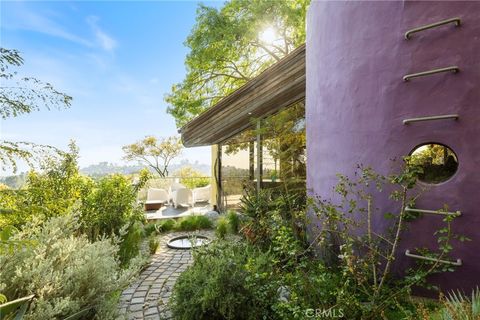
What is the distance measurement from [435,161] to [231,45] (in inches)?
421

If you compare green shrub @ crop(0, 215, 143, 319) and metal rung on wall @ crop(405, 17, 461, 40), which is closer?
green shrub @ crop(0, 215, 143, 319)

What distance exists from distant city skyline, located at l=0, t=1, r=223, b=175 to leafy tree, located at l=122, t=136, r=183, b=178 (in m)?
11.7

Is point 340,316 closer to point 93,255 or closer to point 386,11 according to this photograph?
point 93,255

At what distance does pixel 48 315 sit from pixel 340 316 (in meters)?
2.35

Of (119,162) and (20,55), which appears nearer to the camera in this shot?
(20,55)

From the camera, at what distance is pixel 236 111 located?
7.07m

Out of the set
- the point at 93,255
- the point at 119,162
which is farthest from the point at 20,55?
the point at 119,162

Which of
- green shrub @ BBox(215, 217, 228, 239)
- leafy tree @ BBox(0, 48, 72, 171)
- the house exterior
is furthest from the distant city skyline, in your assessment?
the house exterior

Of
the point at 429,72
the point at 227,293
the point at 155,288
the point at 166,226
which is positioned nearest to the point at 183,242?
the point at 166,226

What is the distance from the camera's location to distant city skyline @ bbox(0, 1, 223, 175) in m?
3.04

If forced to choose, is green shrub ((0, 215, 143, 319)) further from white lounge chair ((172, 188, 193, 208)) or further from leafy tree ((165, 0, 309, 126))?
leafy tree ((165, 0, 309, 126))

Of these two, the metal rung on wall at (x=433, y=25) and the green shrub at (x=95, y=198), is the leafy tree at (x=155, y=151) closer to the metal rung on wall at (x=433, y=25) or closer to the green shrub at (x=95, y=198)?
the green shrub at (x=95, y=198)

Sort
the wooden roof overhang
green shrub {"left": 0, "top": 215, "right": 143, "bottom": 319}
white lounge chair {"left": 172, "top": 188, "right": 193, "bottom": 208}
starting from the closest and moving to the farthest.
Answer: green shrub {"left": 0, "top": 215, "right": 143, "bottom": 319} < the wooden roof overhang < white lounge chair {"left": 172, "top": 188, "right": 193, "bottom": 208}

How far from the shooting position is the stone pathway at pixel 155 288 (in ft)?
11.2
